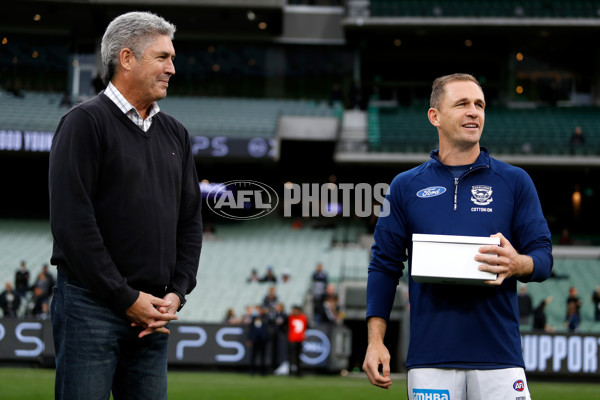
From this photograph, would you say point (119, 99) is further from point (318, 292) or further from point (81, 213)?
point (318, 292)

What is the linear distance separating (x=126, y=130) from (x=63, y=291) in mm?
744

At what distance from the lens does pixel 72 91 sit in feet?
108

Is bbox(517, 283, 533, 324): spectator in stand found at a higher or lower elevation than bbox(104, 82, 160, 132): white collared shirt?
lower

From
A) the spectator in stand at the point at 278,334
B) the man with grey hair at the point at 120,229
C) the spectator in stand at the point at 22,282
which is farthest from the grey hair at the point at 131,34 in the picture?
the spectator in stand at the point at 22,282

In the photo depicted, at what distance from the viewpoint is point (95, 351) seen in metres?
3.44

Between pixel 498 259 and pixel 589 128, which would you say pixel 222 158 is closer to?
pixel 589 128

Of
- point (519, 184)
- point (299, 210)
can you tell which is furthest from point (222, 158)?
point (519, 184)

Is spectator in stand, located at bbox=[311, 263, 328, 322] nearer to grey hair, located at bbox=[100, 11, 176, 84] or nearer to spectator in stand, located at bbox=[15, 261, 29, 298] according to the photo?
spectator in stand, located at bbox=[15, 261, 29, 298]

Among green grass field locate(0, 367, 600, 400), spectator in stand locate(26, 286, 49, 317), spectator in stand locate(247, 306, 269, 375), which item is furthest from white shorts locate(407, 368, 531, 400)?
spectator in stand locate(26, 286, 49, 317)

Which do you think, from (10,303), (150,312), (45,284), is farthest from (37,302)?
(150,312)

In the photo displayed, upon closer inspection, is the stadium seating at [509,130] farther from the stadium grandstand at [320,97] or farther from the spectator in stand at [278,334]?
the spectator in stand at [278,334]

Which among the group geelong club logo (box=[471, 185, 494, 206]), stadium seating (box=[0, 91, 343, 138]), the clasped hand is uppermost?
stadium seating (box=[0, 91, 343, 138])

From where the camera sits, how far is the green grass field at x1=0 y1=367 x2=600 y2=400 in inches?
494

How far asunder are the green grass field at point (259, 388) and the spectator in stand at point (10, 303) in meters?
2.21
